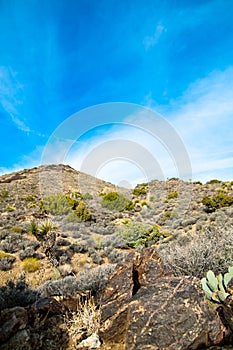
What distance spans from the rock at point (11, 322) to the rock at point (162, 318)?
1.08 meters

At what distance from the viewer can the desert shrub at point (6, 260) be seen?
7.88 metres

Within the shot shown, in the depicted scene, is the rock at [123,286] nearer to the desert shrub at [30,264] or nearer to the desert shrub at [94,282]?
the desert shrub at [94,282]

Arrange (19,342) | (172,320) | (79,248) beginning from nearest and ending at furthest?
(172,320) < (19,342) < (79,248)

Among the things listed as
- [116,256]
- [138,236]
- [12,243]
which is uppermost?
[12,243]

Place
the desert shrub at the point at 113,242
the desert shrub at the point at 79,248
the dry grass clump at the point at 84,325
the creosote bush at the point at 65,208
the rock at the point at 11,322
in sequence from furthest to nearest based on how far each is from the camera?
the creosote bush at the point at 65,208 → the desert shrub at the point at 113,242 → the desert shrub at the point at 79,248 → the dry grass clump at the point at 84,325 → the rock at the point at 11,322

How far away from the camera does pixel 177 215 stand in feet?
55.2

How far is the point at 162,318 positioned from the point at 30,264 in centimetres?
683

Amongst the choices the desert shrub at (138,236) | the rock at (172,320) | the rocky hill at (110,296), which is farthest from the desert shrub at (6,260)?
the rock at (172,320)

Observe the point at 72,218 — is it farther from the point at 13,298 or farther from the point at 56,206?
the point at 13,298

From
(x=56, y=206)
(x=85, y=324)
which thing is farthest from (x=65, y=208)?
(x=85, y=324)

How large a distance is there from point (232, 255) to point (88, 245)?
721 cm

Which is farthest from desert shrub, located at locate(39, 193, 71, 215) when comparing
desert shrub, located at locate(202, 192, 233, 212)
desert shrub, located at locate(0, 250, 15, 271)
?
desert shrub, located at locate(202, 192, 233, 212)

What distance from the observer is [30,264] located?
8.15 m

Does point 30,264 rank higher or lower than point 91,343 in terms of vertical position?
higher
